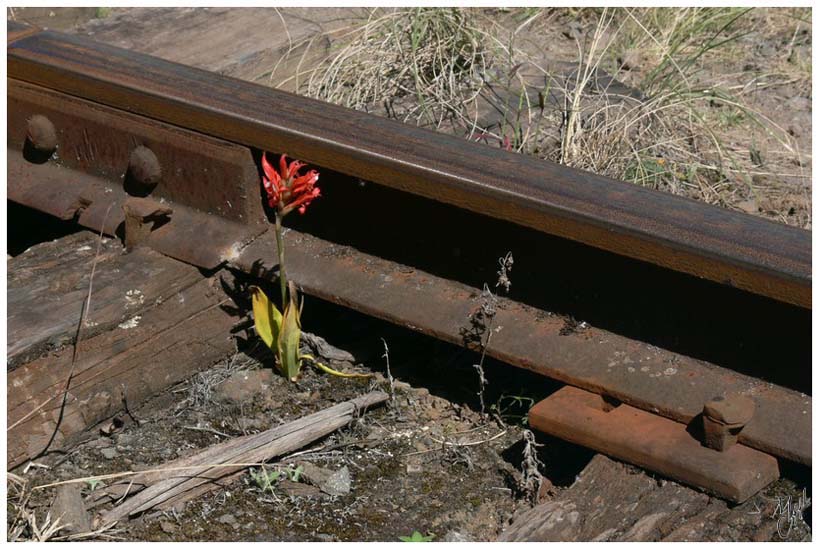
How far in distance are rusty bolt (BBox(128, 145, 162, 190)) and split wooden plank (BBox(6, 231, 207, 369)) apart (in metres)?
0.20

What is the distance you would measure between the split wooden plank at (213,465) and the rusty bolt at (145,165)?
95 cm

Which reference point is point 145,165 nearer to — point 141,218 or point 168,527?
point 141,218

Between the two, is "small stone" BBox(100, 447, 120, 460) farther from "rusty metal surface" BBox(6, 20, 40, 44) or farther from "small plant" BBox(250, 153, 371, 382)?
"rusty metal surface" BBox(6, 20, 40, 44)

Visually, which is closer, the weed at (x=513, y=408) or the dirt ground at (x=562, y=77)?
the weed at (x=513, y=408)

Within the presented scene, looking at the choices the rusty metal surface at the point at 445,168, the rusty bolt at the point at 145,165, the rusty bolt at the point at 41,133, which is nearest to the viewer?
the rusty metal surface at the point at 445,168

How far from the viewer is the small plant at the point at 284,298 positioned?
2.94 metres

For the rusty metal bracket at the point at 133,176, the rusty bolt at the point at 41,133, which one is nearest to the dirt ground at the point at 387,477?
the rusty metal bracket at the point at 133,176

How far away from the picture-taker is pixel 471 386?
126 inches

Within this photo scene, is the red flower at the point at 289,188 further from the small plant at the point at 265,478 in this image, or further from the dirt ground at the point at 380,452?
the small plant at the point at 265,478

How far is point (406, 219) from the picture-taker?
3148mm

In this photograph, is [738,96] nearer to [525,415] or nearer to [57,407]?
[525,415]

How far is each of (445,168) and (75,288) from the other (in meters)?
1.02

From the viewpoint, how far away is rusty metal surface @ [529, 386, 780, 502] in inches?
96.0

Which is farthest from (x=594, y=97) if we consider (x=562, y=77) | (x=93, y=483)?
(x=93, y=483)
